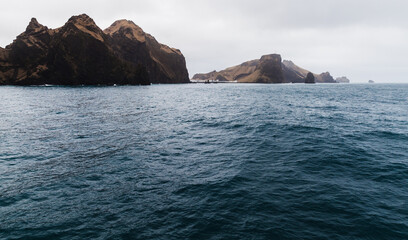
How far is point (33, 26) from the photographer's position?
16388cm

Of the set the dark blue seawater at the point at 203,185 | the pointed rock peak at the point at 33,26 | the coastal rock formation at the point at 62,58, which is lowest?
the dark blue seawater at the point at 203,185

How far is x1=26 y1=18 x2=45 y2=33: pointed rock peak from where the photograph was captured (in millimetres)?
162000

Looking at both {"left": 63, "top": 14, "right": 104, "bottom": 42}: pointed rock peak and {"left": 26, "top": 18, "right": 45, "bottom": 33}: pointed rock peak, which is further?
{"left": 26, "top": 18, "right": 45, "bottom": 33}: pointed rock peak

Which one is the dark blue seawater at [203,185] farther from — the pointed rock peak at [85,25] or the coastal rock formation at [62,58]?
the pointed rock peak at [85,25]

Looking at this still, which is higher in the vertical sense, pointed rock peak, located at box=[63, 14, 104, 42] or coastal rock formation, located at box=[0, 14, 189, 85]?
pointed rock peak, located at box=[63, 14, 104, 42]

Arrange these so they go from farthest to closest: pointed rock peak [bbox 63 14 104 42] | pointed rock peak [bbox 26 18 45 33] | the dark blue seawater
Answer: pointed rock peak [bbox 26 18 45 33], pointed rock peak [bbox 63 14 104 42], the dark blue seawater

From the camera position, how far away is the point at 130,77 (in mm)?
175375

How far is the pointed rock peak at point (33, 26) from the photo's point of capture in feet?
531

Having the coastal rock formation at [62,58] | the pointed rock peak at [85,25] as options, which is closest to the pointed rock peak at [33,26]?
the coastal rock formation at [62,58]

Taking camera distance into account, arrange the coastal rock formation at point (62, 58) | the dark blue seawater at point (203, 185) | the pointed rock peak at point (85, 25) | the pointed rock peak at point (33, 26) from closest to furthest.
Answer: the dark blue seawater at point (203, 185), the coastal rock formation at point (62, 58), the pointed rock peak at point (85, 25), the pointed rock peak at point (33, 26)

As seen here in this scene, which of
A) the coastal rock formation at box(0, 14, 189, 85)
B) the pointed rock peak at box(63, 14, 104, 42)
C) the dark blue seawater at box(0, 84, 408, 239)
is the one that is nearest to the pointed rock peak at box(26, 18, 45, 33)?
the coastal rock formation at box(0, 14, 189, 85)

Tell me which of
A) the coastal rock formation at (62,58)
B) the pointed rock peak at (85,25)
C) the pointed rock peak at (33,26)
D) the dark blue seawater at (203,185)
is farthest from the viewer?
the pointed rock peak at (33,26)

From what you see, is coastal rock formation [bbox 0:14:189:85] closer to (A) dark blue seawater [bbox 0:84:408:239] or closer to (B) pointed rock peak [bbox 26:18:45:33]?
(B) pointed rock peak [bbox 26:18:45:33]

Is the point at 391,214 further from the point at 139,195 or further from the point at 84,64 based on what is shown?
the point at 84,64
